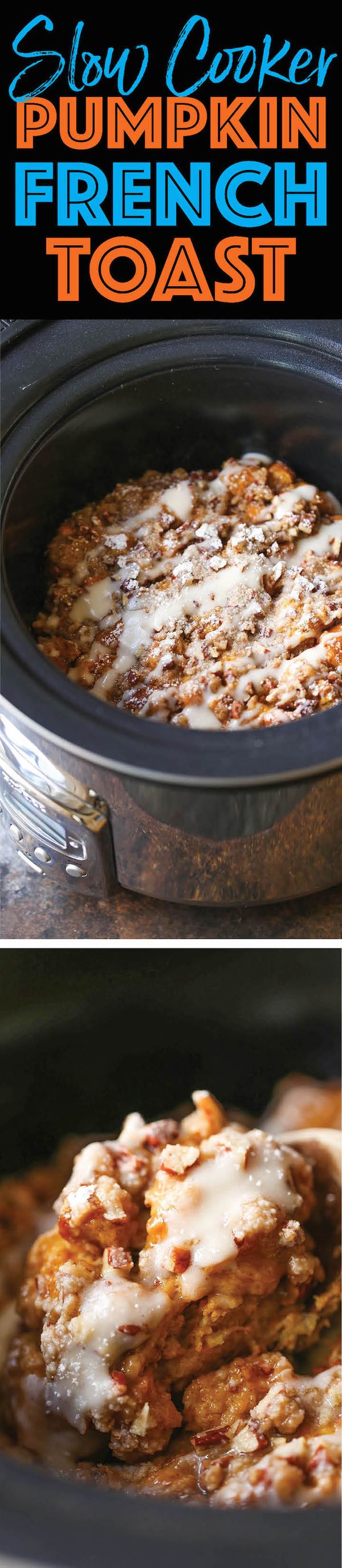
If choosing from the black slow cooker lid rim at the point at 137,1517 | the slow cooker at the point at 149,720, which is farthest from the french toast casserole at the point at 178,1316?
the slow cooker at the point at 149,720

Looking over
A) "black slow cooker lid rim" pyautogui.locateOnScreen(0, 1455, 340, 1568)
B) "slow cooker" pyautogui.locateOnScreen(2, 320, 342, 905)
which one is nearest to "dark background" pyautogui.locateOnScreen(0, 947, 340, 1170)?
"slow cooker" pyautogui.locateOnScreen(2, 320, 342, 905)

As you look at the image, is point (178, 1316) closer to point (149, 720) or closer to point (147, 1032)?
point (147, 1032)

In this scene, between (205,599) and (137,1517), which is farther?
(205,599)

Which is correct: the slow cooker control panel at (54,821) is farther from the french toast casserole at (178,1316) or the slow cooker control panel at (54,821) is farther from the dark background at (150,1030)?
the french toast casserole at (178,1316)

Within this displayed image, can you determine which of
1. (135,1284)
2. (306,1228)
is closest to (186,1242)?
(135,1284)

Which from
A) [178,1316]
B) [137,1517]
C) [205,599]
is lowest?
[178,1316]

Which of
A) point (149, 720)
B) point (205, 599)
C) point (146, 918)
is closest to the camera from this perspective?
point (149, 720)

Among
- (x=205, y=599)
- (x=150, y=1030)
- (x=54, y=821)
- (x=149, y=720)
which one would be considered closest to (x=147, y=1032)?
(x=150, y=1030)

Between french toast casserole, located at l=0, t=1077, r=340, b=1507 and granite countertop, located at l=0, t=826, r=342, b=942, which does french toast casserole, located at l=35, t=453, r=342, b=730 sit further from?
french toast casserole, located at l=0, t=1077, r=340, b=1507
